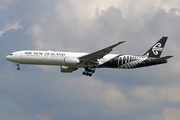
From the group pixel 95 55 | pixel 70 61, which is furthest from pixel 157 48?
pixel 70 61

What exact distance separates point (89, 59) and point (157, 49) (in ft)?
44.6

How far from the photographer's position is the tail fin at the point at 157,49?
61.5 metres

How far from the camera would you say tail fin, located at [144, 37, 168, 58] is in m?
61.5

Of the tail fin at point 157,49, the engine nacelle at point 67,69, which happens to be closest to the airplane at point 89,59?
the tail fin at point 157,49

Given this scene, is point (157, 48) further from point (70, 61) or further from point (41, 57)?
point (41, 57)

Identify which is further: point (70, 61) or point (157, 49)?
point (157, 49)

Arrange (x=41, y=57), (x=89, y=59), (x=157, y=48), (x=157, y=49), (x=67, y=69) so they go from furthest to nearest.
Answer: (x=67, y=69)
(x=157, y=48)
(x=157, y=49)
(x=89, y=59)
(x=41, y=57)

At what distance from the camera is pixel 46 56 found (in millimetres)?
56656

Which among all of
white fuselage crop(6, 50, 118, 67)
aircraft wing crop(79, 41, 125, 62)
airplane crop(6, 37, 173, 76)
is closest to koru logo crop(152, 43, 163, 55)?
airplane crop(6, 37, 173, 76)

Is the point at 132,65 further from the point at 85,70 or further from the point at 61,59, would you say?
the point at 61,59

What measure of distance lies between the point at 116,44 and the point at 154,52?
12.7 meters

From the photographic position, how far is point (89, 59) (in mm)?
57625

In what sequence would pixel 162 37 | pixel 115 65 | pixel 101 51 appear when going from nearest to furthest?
pixel 101 51 → pixel 115 65 → pixel 162 37

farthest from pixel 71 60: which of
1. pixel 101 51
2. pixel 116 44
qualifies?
pixel 116 44
